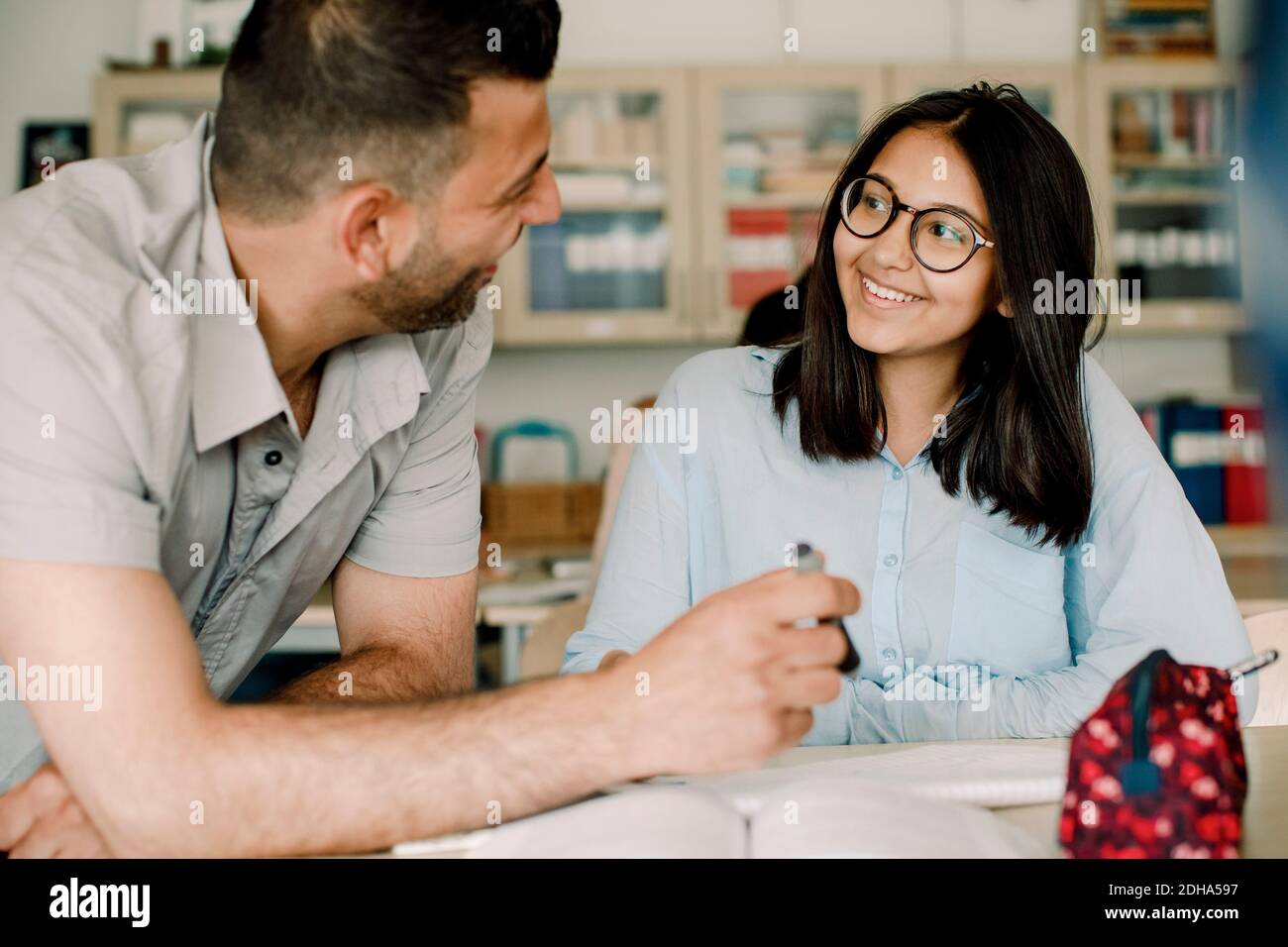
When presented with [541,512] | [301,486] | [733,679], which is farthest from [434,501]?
[541,512]

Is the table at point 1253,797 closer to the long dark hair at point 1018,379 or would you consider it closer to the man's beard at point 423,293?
the long dark hair at point 1018,379

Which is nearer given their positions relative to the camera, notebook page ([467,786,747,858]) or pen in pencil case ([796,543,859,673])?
notebook page ([467,786,747,858])

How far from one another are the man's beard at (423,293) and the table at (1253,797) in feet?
1.59

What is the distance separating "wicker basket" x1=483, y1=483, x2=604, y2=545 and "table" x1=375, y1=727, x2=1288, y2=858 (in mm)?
2656

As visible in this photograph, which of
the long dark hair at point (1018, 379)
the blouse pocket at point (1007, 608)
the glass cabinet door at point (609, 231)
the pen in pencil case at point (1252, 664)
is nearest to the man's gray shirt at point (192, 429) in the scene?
the long dark hair at point (1018, 379)

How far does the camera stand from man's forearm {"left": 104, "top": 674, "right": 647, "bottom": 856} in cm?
80

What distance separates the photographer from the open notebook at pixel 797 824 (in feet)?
2.23

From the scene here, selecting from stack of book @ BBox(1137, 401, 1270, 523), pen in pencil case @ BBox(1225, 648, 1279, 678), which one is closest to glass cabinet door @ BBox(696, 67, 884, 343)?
stack of book @ BBox(1137, 401, 1270, 523)

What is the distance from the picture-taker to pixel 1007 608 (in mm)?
1370

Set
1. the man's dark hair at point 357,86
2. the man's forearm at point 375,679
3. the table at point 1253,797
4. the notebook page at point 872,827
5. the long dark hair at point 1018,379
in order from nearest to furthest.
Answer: the notebook page at point 872,827 < the table at point 1253,797 < the man's dark hair at point 357,86 < the man's forearm at point 375,679 < the long dark hair at point 1018,379

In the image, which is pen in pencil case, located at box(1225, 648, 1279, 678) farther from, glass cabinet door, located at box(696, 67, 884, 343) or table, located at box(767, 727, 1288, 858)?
glass cabinet door, located at box(696, 67, 884, 343)
